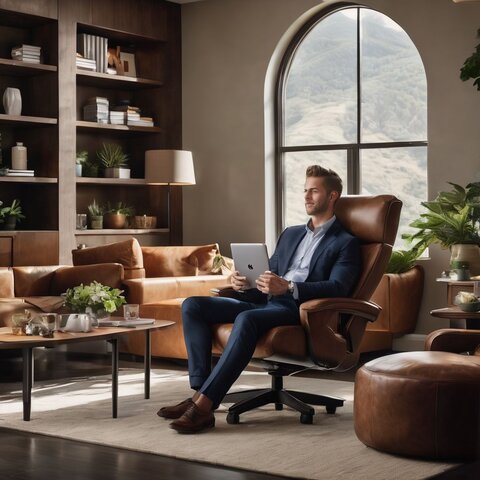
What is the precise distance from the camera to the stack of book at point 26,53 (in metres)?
7.18

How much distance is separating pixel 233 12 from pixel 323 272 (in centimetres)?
405

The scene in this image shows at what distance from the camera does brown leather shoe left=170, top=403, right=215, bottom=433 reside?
4.05m

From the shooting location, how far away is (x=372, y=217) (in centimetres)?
462

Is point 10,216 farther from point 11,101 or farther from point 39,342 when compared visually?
point 39,342

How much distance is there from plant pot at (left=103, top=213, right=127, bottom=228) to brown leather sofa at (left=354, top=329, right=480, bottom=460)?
4.49 meters

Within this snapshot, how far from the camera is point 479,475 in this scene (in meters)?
3.36

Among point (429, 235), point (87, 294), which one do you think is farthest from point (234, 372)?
point (429, 235)

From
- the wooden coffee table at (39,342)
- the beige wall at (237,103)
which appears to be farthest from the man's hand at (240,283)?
the beige wall at (237,103)

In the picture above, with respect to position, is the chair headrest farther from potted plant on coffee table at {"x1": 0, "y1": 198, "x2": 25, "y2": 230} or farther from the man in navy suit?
potted plant on coffee table at {"x1": 0, "y1": 198, "x2": 25, "y2": 230}

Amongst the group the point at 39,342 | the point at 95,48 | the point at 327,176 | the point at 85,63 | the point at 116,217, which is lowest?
the point at 39,342

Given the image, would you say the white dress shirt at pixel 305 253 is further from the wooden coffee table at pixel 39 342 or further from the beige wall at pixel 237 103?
the beige wall at pixel 237 103

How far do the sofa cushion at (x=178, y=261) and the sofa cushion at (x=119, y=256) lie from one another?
42 cm

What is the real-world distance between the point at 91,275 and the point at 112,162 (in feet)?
6.11

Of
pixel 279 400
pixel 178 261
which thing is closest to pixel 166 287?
pixel 178 261
